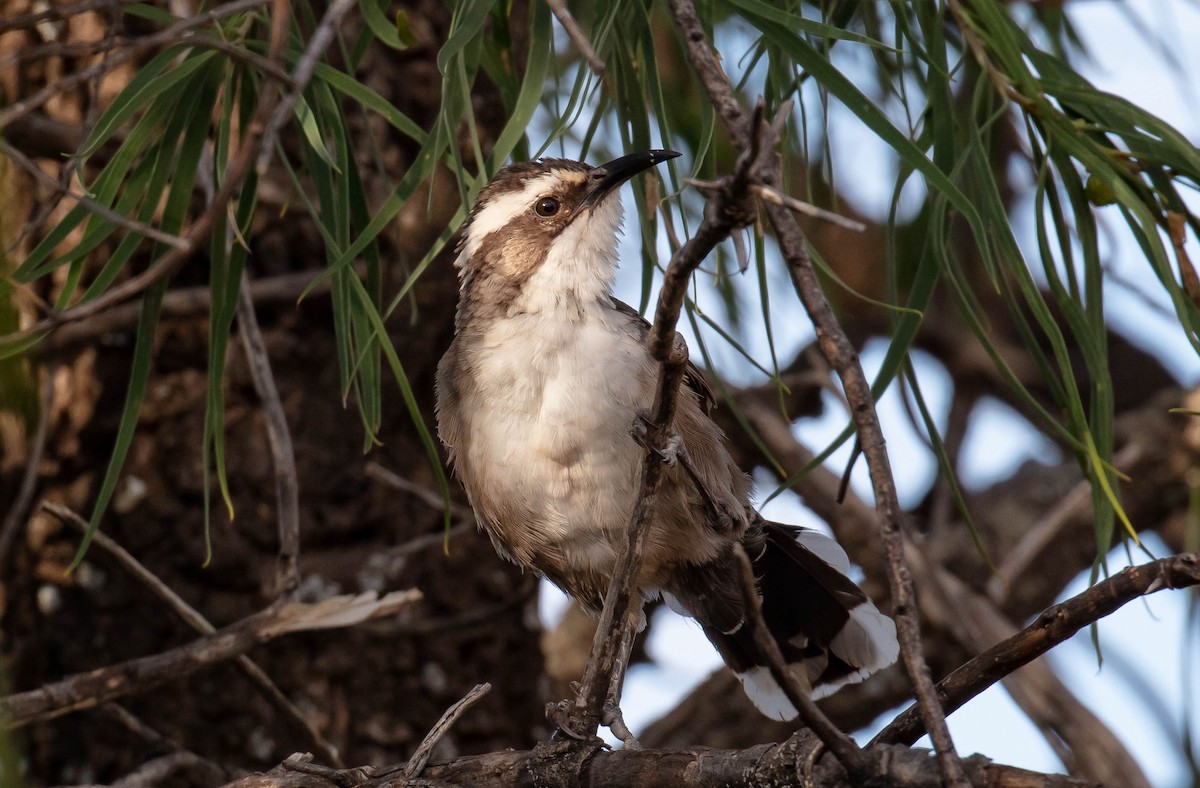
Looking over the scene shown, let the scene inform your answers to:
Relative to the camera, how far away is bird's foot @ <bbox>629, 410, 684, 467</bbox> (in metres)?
2.45

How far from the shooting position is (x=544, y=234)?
3.82 m

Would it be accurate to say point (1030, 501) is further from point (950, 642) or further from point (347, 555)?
point (347, 555)

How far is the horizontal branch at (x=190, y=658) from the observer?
3280 millimetres

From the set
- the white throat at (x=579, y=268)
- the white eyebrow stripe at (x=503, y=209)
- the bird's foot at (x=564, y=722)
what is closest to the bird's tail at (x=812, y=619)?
the white throat at (x=579, y=268)

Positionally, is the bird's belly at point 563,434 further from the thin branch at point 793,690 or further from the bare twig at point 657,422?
the thin branch at point 793,690

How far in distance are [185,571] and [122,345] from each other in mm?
804

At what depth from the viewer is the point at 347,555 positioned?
4477 mm

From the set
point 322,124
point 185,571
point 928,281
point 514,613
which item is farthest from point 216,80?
point 514,613

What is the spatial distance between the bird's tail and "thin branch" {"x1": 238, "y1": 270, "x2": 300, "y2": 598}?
138cm

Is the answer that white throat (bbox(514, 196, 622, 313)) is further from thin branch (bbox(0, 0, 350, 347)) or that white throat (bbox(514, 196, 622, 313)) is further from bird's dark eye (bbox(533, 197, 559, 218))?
thin branch (bbox(0, 0, 350, 347))

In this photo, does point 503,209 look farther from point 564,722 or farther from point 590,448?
point 564,722

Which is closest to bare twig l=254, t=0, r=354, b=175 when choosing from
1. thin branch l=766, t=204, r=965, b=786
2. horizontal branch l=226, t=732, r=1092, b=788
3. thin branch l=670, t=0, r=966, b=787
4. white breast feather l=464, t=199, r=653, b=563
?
thin branch l=670, t=0, r=966, b=787

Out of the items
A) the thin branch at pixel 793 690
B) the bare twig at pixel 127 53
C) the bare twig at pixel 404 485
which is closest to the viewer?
the thin branch at pixel 793 690

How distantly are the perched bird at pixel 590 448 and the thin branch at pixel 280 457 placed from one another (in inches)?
18.6
